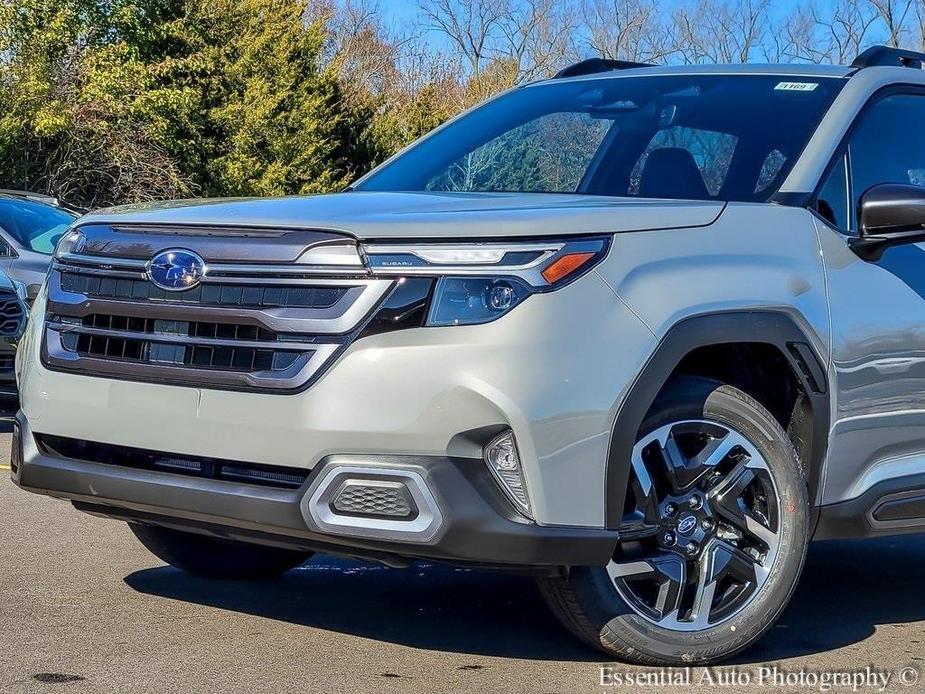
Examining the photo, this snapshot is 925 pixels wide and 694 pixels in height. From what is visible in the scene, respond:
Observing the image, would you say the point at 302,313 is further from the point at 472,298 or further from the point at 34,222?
the point at 34,222

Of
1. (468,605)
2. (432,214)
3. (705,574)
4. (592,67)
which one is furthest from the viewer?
(592,67)

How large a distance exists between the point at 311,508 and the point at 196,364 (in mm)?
527

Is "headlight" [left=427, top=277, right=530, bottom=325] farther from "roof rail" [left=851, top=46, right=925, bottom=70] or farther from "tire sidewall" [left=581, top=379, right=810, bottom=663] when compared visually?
"roof rail" [left=851, top=46, right=925, bottom=70]

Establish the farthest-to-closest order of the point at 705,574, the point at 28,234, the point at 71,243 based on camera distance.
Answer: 1. the point at 28,234
2. the point at 71,243
3. the point at 705,574

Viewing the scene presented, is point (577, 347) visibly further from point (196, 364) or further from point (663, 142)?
point (663, 142)

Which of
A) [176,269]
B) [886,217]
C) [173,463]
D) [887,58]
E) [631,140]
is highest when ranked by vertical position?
[887,58]

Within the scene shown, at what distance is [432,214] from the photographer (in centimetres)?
401

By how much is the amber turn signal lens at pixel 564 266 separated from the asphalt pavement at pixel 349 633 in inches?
44.0

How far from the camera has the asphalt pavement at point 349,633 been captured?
162 inches

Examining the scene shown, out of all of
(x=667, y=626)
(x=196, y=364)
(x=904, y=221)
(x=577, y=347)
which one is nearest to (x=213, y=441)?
(x=196, y=364)

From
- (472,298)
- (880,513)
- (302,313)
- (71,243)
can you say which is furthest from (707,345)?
(71,243)

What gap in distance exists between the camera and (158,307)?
4.11 meters

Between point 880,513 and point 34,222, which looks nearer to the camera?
point 880,513

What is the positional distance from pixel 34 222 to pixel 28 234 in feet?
0.86
